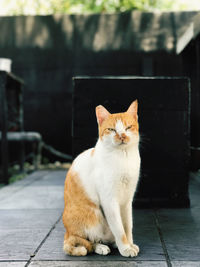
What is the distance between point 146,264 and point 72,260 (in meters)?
0.42

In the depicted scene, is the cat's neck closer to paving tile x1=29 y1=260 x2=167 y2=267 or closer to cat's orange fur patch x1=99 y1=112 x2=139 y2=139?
cat's orange fur patch x1=99 y1=112 x2=139 y2=139

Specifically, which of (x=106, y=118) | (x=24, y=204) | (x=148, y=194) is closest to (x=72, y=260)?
(x=106, y=118)

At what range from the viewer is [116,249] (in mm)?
2322

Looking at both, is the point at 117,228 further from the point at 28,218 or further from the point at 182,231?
the point at 28,218

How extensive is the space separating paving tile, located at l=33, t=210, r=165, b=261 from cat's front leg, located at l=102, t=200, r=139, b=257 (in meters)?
0.05

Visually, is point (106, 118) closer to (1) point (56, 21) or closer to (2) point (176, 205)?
(2) point (176, 205)

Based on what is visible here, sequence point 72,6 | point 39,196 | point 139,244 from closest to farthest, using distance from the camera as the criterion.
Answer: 1. point 139,244
2. point 39,196
3. point 72,6

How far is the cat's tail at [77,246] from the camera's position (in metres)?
2.19

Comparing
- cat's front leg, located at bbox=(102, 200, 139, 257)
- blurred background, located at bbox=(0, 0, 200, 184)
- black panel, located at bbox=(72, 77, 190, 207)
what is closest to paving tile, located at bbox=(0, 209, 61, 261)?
cat's front leg, located at bbox=(102, 200, 139, 257)

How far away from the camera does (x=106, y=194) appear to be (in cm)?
218

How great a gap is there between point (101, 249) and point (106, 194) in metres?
0.34

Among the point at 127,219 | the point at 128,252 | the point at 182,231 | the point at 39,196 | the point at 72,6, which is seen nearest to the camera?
the point at 128,252

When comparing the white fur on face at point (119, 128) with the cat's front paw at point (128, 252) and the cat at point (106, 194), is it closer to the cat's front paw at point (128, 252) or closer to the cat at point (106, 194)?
the cat at point (106, 194)

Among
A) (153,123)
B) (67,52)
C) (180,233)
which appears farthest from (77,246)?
(67,52)
